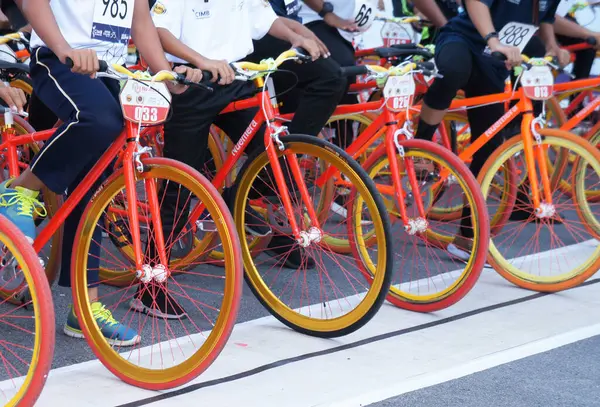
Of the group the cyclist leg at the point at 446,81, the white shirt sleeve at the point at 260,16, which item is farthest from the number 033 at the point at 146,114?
the cyclist leg at the point at 446,81

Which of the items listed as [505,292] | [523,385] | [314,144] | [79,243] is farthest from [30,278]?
[505,292]

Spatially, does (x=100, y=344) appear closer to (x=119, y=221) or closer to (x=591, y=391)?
(x=119, y=221)

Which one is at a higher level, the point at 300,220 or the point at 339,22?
the point at 339,22

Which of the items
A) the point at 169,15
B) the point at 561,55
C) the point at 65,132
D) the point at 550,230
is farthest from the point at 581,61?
the point at 65,132

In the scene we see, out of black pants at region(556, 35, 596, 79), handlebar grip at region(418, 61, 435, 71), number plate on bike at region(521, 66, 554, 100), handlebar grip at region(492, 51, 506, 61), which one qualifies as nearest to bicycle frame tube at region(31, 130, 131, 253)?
handlebar grip at region(418, 61, 435, 71)

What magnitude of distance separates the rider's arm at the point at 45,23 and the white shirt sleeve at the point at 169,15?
0.67 metres

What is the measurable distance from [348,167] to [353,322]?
65 centimetres

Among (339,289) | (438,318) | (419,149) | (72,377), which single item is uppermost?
(419,149)

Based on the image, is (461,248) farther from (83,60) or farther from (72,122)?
(83,60)

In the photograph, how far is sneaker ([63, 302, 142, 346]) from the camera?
395 cm

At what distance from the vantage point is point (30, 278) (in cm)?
310

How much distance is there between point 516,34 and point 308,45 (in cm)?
157

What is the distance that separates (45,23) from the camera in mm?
3592

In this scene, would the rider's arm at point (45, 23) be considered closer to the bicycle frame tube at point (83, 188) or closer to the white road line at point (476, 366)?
the bicycle frame tube at point (83, 188)
